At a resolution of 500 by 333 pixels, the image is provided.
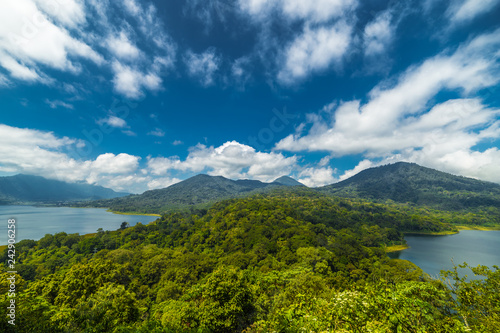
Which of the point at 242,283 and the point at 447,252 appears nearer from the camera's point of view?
the point at 242,283

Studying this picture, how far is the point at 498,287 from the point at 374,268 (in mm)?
55132

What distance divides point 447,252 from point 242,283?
103m

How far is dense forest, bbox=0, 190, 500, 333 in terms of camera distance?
691 centimetres

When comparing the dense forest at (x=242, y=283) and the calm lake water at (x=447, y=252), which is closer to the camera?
the dense forest at (x=242, y=283)

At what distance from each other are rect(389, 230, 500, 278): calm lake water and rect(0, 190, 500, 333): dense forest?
22.0 feet

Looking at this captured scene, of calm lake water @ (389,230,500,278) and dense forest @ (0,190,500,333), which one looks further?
calm lake water @ (389,230,500,278)

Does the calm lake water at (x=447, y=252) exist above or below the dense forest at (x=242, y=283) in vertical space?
below

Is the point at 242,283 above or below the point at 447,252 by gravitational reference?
above

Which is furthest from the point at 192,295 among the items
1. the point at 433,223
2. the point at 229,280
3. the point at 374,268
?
the point at 433,223

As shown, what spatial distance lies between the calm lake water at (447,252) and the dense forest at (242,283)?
264 inches

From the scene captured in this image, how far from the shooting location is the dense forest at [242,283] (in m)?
6.91

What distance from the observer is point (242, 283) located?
21922 mm

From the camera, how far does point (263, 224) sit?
87.8 m

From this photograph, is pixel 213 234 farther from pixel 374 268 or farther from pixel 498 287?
pixel 498 287
